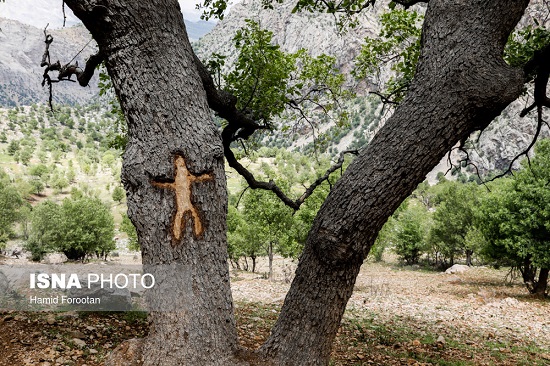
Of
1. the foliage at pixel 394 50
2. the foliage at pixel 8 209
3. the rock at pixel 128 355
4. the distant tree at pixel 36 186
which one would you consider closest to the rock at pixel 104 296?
the rock at pixel 128 355

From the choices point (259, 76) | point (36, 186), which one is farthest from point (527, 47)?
point (36, 186)

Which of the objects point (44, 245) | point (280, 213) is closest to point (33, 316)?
point (280, 213)

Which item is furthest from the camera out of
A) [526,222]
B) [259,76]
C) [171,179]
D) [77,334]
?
[526,222]

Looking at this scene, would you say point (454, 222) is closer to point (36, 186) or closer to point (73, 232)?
point (73, 232)

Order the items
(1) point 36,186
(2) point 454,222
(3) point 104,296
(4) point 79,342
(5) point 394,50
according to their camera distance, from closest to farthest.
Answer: (4) point 79,342 → (3) point 104,296 → (5) point 394,50 → (2) point 454,222 → (1) point 36,186

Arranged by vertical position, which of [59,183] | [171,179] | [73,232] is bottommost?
[171,179]

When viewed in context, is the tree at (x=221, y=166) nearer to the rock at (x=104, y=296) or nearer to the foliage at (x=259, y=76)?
the foliage at (x=259, y=76)

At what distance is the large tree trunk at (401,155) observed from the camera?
238 centimetres

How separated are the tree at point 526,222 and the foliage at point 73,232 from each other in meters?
38.1

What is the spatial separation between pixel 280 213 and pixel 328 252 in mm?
→ 22437

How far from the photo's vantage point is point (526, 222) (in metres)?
16.8

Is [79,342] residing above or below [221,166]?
below

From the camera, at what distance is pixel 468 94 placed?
7.75 feet

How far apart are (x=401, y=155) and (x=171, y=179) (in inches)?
57.7
